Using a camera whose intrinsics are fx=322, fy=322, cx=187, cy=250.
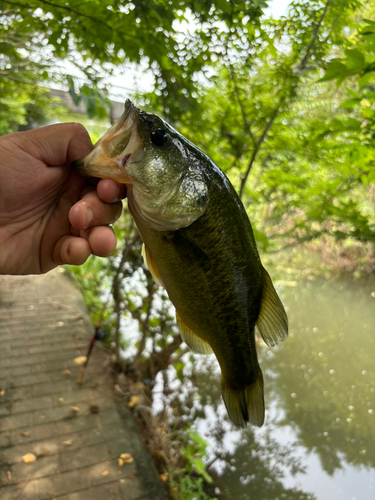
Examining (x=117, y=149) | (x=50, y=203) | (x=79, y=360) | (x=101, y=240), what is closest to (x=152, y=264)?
(x=101, y=240)

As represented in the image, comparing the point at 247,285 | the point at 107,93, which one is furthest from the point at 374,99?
the point at 107,93

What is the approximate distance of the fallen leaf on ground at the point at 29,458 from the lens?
2.65 m

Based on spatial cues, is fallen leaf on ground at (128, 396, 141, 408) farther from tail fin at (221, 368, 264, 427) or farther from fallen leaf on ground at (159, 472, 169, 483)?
tail fin at (221, 368, 264, 427)

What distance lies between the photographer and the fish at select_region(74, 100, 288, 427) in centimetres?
117

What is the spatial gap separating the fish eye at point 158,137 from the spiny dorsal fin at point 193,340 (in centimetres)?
76

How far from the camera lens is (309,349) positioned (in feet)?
22.2

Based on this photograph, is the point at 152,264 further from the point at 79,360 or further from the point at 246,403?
the point at 79,360

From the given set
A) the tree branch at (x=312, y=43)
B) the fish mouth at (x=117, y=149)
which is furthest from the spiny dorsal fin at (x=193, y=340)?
the tree branch at (x=312, y=43)

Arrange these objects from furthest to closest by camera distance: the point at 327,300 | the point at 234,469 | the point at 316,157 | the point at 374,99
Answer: the point at 327,300 < the point at 234,469 < the point at 316,157 < the point at 374,99

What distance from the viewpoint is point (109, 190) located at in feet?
4.35

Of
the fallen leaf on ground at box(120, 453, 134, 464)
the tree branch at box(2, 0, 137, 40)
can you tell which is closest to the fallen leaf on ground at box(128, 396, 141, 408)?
the fallen leaf on ground at box(120, 453, 134, 464)

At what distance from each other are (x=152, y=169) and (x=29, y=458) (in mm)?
2779

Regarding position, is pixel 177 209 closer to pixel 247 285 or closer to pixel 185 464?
pixel 247 285

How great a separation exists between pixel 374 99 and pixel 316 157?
1.18 metres
